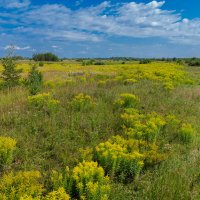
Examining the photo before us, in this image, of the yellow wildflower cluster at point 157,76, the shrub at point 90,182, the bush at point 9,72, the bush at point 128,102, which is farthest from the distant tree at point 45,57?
the shrub at point 90,182

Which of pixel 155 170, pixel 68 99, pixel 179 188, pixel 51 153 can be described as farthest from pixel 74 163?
pixel 68 99

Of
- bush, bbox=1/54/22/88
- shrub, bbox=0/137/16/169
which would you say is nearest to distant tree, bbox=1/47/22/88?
bush, bbox=1/54/22/88

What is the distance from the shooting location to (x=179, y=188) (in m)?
5.24

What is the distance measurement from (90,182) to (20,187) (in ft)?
3.38

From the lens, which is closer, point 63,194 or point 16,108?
point 63,194

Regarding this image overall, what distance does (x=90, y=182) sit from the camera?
15.7 feet

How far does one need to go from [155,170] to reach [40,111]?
16.6 feet

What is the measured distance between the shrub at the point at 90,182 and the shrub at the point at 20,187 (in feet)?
2.08

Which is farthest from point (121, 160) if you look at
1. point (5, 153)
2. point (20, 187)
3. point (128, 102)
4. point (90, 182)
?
point (128, 102)

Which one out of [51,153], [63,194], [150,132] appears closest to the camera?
[63,194]

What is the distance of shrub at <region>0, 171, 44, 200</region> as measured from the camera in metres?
4.33

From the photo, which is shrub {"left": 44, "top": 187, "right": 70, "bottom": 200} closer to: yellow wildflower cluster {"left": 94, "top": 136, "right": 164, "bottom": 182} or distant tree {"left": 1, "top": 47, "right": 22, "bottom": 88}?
yellow wildflower cluster {"left": 94, "top": 136, "right": 164, "bottom": 182}

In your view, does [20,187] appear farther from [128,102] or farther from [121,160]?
[128,102]

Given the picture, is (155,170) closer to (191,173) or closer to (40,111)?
(191,173)
